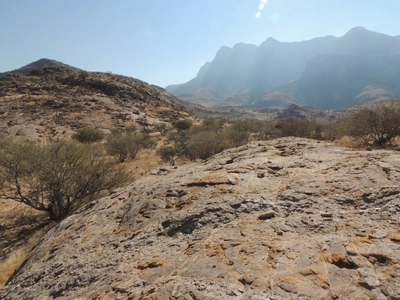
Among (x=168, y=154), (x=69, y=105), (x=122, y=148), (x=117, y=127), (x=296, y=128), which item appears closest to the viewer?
(x=168, y=154)

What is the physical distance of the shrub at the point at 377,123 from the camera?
9.88 m

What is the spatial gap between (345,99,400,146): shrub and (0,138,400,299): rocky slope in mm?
6632

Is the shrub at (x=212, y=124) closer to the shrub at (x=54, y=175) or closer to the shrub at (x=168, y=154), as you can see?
the shrub at (x=168, y=154)

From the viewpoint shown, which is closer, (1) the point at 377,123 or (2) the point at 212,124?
(1) the point at 377,123

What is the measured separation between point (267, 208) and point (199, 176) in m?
2.09

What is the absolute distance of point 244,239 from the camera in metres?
3.03

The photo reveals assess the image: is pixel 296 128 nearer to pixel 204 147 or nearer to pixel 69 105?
pixel 204 147

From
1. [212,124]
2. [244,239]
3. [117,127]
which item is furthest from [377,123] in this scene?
[117,127]

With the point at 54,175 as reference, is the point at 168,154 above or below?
below

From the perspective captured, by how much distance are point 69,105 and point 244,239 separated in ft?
130

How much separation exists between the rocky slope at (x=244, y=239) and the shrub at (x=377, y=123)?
6.63 m

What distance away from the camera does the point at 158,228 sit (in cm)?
390

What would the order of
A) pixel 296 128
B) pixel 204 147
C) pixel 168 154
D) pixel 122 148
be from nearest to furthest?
pixel 204 147 < pixel 168 154 < pixel 122 148 < pixel 296 128

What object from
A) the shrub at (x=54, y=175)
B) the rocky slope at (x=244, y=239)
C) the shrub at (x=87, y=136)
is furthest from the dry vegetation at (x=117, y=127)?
the rocky slope at (x=244, y=239)
